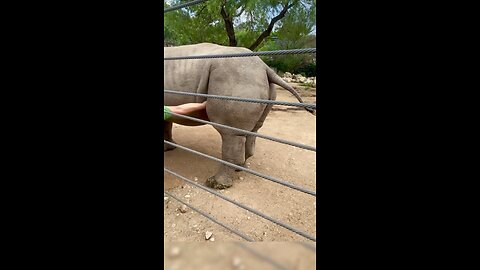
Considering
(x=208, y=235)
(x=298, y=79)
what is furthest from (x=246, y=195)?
(x=298, y=79)

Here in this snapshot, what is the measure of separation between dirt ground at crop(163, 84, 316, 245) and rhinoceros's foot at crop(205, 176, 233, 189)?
0.21 feet

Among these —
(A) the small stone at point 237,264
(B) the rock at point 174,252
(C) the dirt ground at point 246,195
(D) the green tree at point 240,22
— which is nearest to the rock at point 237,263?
(A) the small stone at point 237,264

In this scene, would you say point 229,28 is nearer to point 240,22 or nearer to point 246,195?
point 240,22

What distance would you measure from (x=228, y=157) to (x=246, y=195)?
1.27 ft

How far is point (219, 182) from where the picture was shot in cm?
270

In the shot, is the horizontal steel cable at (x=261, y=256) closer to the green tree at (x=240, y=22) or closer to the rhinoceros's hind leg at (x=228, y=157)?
the rhinoceros's hind leg at (x=228, y=157)

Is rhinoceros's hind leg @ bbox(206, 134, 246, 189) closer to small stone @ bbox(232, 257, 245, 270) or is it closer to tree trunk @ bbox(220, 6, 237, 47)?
small stone @ bbox(232, 257, 245, 270)

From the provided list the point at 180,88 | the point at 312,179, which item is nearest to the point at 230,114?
the point at 180,88

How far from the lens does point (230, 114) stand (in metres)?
2.59

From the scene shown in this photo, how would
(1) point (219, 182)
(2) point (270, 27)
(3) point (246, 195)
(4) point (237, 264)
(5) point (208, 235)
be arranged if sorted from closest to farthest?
(4) point (237, 264) < (5) point (208, 235) < (3) point (246, 195) < (1) point (219, 182) < (2) point (270, 27)
